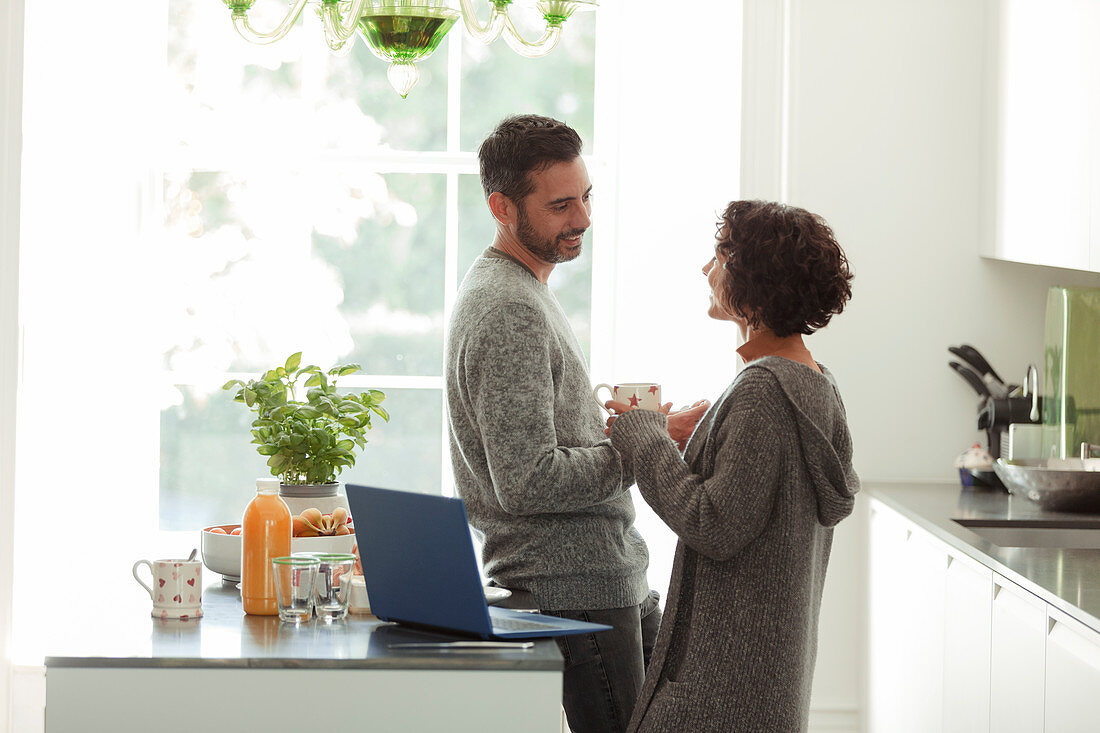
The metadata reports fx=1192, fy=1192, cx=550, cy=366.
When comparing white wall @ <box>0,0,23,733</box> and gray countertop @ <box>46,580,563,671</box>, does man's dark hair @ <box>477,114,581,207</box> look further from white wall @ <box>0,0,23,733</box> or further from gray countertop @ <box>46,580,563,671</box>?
white wall @ <box>0,0,23,733</box>

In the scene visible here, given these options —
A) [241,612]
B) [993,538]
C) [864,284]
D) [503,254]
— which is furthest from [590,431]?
[864,284]

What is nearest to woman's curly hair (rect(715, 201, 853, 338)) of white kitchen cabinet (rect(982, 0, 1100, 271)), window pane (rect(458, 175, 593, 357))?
white kitchen cabinet (rect(982, 0, 1100, 271))

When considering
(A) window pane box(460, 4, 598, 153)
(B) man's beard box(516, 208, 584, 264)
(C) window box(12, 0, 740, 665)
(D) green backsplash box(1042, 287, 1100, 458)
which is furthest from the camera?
(A) window pane box(460, 4, 598, 153)

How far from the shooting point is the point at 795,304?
1.76 m

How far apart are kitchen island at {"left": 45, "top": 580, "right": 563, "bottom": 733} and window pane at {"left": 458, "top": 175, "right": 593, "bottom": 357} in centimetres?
263

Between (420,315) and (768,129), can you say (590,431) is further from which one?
(420,315)

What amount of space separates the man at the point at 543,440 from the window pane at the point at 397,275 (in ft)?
6.57

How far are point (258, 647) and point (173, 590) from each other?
9.4 inches

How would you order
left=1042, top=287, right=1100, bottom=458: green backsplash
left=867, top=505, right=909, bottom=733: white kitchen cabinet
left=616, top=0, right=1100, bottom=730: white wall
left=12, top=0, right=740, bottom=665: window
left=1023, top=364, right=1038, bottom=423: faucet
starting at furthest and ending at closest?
left=12, top=0, right=740, bottom=665: window < left=616, top=0, right=1100, bottom=730: white wall < left=1023, top=364, right=1038, bottom=423: faucet < left=867, top=505, right=909, bottom=733: white kitchen cabinet < left=1042, top=287, right=1100, bottom=458: green backsplash

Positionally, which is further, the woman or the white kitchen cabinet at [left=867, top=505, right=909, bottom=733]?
the white kitchen cabinet at [left=867, top=505, right=909, bottom=733]

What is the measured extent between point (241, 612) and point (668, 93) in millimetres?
2645

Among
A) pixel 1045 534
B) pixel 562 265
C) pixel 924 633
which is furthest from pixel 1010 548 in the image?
pixel 562 265

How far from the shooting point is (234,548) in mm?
2002

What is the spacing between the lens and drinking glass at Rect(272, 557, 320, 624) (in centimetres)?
171
